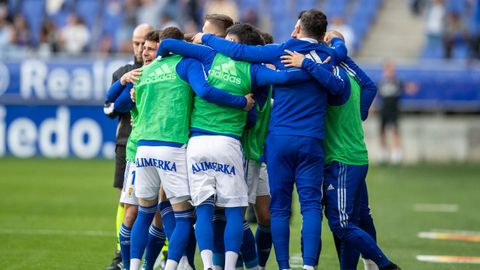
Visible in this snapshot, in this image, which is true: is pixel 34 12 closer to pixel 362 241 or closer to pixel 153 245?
pixel 153 245

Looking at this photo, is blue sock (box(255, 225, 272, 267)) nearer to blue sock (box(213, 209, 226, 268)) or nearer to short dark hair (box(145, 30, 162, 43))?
blue sock (box(213, 209, 226, 268))

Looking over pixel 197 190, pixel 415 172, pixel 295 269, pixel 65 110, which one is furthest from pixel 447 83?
pixel 197 190

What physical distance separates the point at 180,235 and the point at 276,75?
1.63 meters

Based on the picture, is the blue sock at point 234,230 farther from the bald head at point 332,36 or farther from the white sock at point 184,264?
the bald head at point 332,36

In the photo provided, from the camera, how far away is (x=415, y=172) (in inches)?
889

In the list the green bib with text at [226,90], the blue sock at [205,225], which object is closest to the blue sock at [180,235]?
the blue sock at [205,225]

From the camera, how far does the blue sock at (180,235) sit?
8969mm

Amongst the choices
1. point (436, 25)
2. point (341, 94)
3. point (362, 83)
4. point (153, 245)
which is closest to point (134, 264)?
point (153, 245)

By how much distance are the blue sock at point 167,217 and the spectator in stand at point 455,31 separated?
17.0m

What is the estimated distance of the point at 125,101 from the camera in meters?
9.70

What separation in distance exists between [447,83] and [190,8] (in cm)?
683

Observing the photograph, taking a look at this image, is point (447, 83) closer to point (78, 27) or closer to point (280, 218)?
point (78, 27)

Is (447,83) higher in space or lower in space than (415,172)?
higher

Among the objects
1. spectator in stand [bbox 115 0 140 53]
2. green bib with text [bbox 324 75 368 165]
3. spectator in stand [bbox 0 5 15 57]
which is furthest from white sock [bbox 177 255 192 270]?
spectator in stand [bbox 0 5 15 57]
